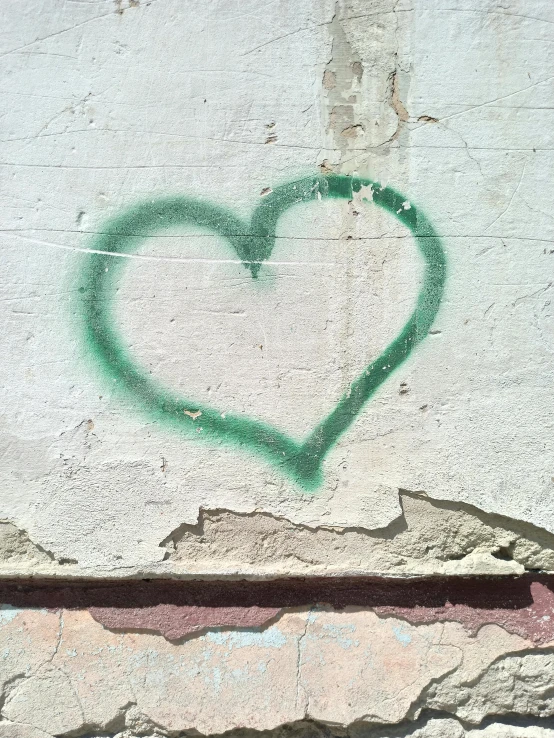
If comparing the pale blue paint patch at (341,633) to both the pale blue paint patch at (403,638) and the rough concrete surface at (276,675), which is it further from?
the pale blue paint patch at (403,638)

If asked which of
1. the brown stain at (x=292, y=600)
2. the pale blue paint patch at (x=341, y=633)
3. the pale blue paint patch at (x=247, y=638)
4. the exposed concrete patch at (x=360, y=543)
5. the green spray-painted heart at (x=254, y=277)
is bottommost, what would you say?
the pale blue paint patch at (x=247, y=638)

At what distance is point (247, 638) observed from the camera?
1719mm

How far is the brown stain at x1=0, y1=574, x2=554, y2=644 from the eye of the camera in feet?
5.65

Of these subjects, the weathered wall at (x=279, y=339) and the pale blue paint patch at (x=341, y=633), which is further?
the pale blue paint patch at (x=341, y=633)

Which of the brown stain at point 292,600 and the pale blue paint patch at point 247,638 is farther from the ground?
the brown stain at point 292,600

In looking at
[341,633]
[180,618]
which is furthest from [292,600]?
[180,618]

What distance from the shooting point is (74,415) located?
1.65 m

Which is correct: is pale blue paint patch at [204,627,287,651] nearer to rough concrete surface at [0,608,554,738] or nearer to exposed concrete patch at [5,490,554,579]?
rough concrete surface at [0,608,554,738]

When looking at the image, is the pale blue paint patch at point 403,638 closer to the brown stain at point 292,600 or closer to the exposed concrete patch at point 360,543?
the brown stain at point 292,600

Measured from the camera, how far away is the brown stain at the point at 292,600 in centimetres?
172

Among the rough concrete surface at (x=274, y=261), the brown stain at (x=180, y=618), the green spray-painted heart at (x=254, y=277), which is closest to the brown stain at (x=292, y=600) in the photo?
the brown stain at (x=180, y=618)

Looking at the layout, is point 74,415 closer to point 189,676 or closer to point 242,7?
point 189,676

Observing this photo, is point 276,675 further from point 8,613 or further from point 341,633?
point 8,613

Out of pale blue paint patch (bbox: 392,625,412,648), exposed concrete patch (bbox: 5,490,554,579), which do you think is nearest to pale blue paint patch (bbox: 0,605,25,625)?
exposed concrete patch (bbox: 5,490,554,579)
